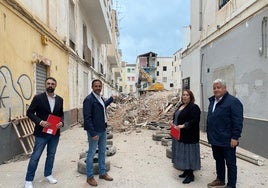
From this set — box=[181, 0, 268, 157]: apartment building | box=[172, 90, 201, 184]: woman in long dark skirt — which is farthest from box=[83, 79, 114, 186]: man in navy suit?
box=[181, 0, 268, 157]: apartment building

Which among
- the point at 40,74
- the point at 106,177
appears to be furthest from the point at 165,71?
the point at 106,177

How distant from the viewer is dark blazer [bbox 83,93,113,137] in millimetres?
4289

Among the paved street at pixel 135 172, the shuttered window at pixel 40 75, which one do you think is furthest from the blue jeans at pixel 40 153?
the shuttered window at pixel 40 75

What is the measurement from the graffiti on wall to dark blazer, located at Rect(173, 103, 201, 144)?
162 inches

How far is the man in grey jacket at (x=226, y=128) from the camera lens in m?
4.04

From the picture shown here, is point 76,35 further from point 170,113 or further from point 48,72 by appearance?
point 170,113

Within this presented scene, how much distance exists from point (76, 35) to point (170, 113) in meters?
7.16

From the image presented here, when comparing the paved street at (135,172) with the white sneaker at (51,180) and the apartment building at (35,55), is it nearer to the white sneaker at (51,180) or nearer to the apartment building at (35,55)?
the white sneaker at (51,180)

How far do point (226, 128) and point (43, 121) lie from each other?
10.2ft

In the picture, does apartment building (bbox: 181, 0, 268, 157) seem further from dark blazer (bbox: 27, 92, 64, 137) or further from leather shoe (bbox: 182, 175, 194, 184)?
dark blazer (bbox: 27, 92, 64, 137)

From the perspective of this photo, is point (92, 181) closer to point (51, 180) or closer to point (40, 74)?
point (51, 180)

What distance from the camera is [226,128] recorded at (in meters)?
4.16

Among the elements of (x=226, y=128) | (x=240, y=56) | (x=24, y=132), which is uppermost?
(x=240, y=56)

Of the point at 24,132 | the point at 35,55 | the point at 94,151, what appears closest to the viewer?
the point at 94,151
